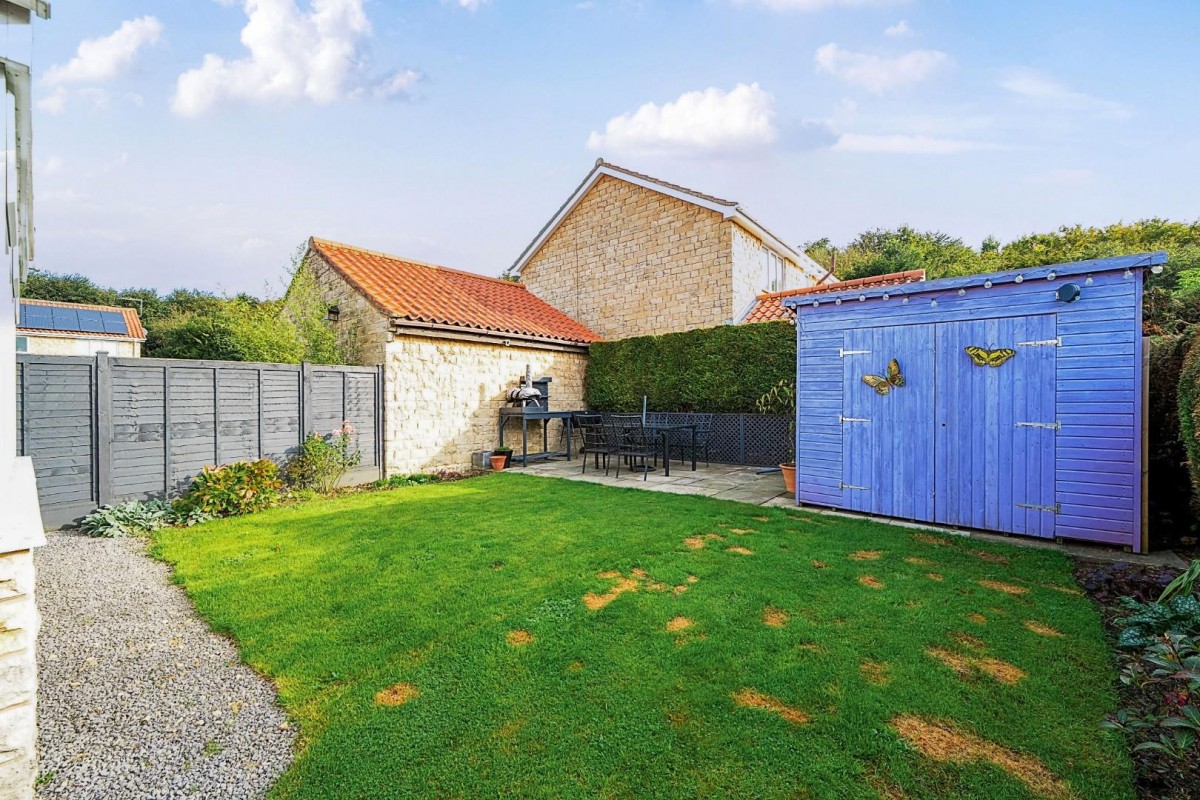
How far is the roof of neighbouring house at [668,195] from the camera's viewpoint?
12.9 metres

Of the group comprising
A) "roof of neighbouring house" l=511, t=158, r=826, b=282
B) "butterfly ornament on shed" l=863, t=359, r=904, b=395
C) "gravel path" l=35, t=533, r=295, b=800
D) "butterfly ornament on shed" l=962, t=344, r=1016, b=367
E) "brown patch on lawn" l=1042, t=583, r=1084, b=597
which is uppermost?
"roof of neighbouring house" l=511, t=158, r=826, b=282

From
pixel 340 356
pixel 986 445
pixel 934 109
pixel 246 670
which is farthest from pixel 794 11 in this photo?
pixel 246 670

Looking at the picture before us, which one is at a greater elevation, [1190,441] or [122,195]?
[122,195]

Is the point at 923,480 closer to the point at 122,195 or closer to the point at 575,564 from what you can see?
the point at 575,564

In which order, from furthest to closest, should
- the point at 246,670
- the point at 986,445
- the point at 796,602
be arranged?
the point at 986,445 < the point at 796,602 < the point at 246,670

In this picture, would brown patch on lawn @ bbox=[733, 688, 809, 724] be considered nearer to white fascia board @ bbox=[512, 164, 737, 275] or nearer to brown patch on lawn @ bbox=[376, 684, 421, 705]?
brown patch on lawn @ bbox=[376, 684, 421, 705]

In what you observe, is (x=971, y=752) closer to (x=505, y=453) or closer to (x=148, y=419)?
(x=148, y=419)

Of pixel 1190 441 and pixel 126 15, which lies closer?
pixel 1190 441

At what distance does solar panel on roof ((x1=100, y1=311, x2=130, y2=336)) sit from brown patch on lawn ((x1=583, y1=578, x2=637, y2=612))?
1026 inches

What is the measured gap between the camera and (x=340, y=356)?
32.7 feet

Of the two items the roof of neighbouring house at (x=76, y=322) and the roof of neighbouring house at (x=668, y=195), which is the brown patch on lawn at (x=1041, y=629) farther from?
the roof of neighbouring house at (x=76, y=322)

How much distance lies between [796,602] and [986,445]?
336cm

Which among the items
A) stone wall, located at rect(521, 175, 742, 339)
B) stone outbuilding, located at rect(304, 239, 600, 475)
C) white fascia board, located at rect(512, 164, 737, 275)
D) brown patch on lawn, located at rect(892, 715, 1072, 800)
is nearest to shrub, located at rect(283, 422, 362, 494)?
stone outbuilding, located at rect(304, 239, 600, 475)

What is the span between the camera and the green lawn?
6.45ft
